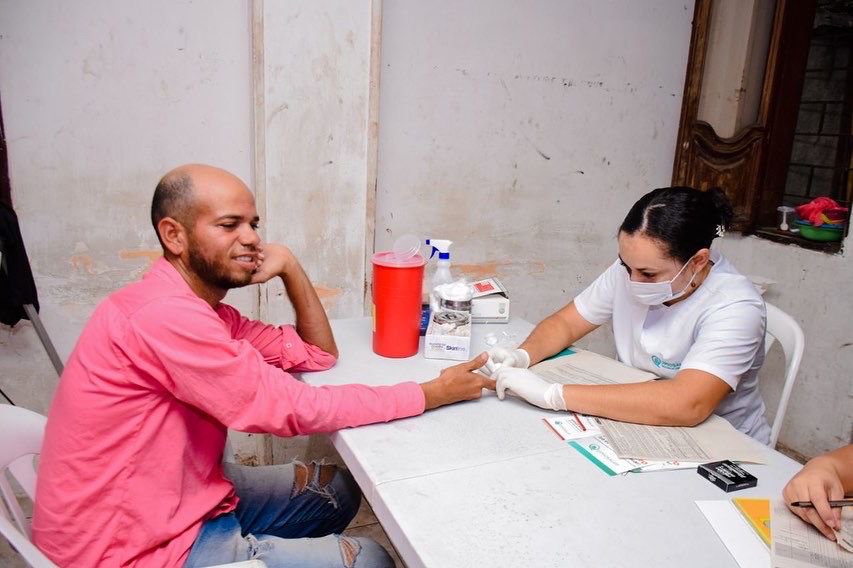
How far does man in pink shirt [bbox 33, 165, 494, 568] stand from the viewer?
44.9 inches

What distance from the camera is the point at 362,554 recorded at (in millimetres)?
1295

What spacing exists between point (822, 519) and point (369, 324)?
1.35 m

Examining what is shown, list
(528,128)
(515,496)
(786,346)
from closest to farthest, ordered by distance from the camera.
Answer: (515,496) < (786,346) < (528,128)

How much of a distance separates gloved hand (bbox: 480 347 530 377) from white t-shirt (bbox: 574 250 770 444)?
338 mm

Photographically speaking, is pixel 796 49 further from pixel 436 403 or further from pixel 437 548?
pixel 437 548

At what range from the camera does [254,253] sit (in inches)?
55.6

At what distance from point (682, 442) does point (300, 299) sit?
104 centimetres

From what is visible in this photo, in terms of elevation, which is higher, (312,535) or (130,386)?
(130,386)

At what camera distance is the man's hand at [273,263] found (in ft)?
5.43

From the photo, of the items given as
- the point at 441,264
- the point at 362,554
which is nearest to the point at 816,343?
the point at 441,264

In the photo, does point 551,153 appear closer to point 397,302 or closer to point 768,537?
point 397,302

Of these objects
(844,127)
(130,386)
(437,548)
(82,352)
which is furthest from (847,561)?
(844,127)

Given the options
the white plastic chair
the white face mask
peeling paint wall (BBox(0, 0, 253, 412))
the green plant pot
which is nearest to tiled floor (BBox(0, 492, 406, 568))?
peeling paint wall (BBox(0, 0, 253, 412))

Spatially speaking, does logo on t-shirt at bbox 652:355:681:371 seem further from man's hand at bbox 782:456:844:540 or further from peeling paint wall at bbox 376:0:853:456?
peeling paint wall at bbox 376:0:853:456
